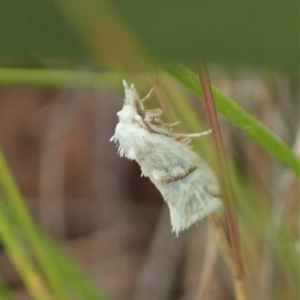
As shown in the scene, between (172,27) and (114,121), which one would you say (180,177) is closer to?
(172,27)

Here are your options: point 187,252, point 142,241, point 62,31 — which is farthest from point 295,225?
point 62,31

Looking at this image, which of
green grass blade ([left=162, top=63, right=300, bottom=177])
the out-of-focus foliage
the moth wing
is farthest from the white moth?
the out-of-focus foliage

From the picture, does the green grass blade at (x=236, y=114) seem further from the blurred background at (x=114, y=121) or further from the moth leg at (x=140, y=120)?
the moth leg at (x=140, y=120)

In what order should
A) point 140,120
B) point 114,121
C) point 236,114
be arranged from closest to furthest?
point 236,114, point 140,120, point 114,121

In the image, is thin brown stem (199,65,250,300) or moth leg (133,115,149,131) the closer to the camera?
thin brown stem (199,65,250,300)

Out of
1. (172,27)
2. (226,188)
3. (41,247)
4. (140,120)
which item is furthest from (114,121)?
(172,27)

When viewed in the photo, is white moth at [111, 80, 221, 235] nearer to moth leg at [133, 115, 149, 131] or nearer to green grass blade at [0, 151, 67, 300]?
moth leg at [133, 115, 149, 131]
